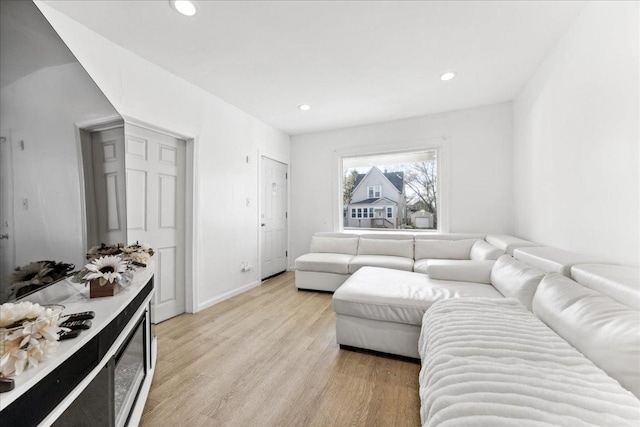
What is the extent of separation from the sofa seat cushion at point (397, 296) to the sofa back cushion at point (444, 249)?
129cm

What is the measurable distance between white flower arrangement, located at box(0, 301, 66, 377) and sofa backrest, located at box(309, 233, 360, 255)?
350cm

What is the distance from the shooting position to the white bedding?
0.73 metres

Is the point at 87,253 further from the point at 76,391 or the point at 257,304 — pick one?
the point at 257,304

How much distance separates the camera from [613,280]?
1.19 m

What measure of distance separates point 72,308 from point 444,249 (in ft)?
12.1

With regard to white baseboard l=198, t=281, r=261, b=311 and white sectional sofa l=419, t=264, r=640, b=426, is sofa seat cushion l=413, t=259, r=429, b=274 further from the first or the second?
white baseboard l=198, t=281, r=261, b=311

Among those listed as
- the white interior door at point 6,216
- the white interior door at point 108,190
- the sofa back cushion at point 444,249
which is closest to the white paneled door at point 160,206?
the white interior door at point 108,190

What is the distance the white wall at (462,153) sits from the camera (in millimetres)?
3533

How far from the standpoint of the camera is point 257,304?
306cm

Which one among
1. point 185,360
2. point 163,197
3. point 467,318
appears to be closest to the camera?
point 467,318

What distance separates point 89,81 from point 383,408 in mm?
2526

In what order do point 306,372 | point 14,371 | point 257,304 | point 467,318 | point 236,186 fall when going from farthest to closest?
point 236,186 → point 257,304 → point 306,372 → point 467,318 → point 14,371

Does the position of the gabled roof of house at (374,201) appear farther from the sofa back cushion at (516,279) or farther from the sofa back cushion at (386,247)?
the sofa back cushion at (516,279)

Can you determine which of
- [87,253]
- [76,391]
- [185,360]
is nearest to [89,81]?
[87,253]
